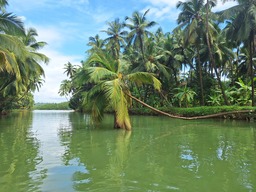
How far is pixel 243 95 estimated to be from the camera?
29672 mm

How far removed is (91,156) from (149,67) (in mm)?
28313

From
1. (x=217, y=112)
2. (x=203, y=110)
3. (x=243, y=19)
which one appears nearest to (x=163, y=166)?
(x=217, y=112)

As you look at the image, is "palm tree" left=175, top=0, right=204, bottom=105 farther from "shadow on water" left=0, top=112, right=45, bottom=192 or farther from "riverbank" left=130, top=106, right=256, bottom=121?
"shadow on water" left=0, top=112, right=45, bottom=192

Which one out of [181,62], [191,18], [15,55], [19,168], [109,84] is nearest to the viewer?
[19,168]

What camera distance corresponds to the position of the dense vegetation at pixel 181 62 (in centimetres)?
Result: 1641

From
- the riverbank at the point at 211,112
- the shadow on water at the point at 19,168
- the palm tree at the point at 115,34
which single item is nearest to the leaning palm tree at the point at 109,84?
the riverbank at the point at 211,112

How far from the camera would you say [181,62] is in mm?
40406

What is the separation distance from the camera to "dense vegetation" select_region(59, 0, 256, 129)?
646 inches

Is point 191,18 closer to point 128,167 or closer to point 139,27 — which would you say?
point 139,27

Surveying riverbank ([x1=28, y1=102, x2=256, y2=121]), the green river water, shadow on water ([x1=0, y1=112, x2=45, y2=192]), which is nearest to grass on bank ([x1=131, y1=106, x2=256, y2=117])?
riverbank ([x1=28, y1=102, x2=256, y2=121])

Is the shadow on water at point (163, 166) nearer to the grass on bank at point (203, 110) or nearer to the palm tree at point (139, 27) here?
the grass on bank at point (203, 110)

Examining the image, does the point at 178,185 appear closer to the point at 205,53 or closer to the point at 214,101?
the point at 214,101

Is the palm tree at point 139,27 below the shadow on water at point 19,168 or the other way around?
the other way around

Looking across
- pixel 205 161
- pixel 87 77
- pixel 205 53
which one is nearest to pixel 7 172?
pixel 205 161
